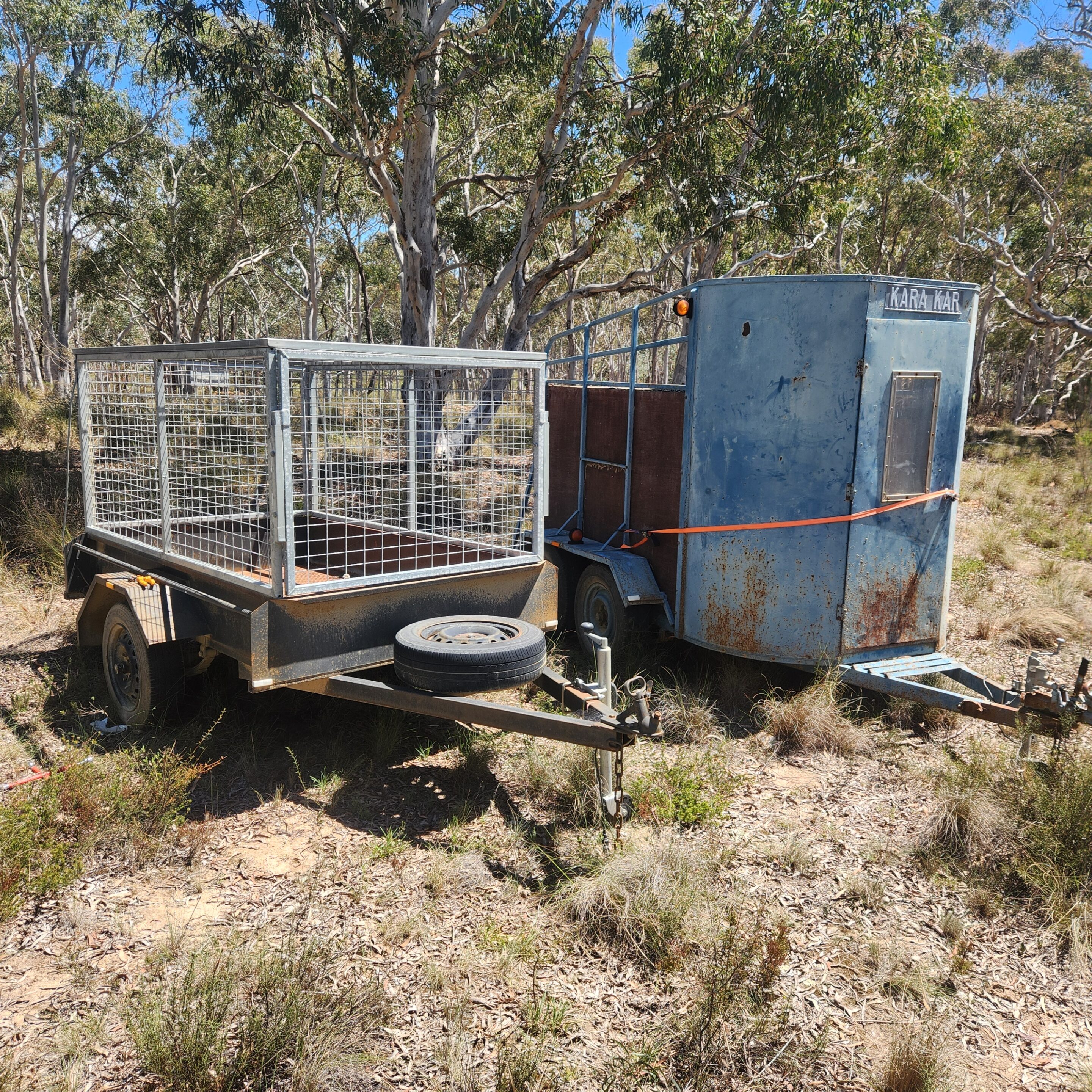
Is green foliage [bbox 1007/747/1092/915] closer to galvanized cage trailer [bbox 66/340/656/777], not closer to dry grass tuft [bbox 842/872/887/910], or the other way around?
dry grass tuft [bbox 842/872/887/910]

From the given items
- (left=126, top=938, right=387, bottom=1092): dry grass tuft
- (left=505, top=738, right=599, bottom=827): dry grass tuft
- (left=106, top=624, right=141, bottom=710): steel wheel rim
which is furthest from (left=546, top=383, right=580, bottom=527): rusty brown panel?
(left=126, top=938, right=387, bottom=1092): dry grass tuft

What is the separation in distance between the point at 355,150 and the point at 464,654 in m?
14.6

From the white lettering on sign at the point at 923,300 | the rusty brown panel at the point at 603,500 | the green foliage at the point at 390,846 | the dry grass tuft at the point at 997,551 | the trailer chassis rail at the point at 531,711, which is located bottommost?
the green foliage at the point at 390,846

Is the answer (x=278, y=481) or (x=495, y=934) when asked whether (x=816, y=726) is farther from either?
(x=278, y=481)

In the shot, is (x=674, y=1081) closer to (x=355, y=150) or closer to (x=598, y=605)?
(x=598, y=605)

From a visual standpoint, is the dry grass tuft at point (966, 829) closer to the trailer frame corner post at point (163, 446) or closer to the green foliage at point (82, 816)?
the green foliage at point (82, 816)

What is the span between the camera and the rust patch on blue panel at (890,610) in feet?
20.3

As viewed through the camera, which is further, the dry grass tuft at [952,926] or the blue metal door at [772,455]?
the blue metal door at [772,455]

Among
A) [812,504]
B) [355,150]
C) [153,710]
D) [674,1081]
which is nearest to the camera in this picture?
[674,1081]

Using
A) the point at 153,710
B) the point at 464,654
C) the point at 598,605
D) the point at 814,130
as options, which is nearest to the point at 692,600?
the point at 598,605

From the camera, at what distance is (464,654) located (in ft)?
15.6

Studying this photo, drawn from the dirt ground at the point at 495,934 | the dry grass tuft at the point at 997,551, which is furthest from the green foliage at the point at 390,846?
the dry grass tuft at the point at 997,551

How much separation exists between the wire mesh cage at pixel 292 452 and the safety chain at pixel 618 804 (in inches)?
61.3

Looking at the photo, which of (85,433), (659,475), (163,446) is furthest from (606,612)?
(85,433)
